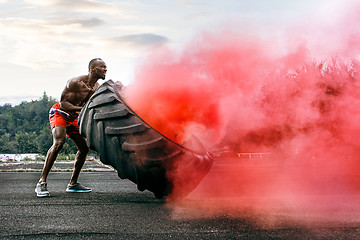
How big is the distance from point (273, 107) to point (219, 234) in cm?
273

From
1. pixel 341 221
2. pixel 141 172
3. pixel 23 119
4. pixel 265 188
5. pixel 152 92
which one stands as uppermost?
pixel 152 92

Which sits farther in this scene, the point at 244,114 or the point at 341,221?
the point at 244,114

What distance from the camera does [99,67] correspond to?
16.0 ft

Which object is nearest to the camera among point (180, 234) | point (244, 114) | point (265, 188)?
point (180, 234)

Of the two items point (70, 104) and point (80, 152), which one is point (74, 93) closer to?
point (70, 104)

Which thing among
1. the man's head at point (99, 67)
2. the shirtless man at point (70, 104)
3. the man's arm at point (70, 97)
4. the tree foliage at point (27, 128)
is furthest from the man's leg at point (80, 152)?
the tree foliage at point (27, 128)

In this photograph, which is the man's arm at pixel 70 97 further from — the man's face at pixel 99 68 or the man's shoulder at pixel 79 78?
the man's face at pixel 99 68

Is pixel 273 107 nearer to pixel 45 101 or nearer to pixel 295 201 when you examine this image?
pixel 295 201

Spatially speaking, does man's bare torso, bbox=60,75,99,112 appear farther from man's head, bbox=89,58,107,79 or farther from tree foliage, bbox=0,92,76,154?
tree foliage, bbox=0,92,76,154

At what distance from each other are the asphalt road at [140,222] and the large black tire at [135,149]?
354 millimetres

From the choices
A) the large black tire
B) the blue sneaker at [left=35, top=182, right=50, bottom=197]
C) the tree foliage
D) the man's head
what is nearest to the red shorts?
the man's head

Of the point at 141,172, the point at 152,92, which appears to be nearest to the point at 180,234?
the point at 141,172

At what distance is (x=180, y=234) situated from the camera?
281cm

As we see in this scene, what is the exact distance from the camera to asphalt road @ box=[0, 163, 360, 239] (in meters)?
2.81
